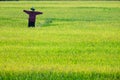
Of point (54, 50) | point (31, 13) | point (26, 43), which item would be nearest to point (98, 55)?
point (54, 50)

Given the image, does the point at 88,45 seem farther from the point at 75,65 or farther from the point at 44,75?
the point at 44,75

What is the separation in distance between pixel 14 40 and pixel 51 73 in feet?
23.8

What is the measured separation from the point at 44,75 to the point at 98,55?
351 centimetres

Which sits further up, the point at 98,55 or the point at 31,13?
the point at 98,55

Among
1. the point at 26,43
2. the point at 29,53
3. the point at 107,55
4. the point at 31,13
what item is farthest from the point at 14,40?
the point at 31,13

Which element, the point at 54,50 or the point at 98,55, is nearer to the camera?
the point at 98,55

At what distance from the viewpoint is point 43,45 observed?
16578 mm

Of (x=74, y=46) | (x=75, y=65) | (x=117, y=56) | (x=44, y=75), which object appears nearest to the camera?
(x=44, y=75)

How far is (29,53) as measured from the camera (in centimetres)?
1416

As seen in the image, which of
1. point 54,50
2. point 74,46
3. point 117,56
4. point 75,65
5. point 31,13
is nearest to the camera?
point 75,65

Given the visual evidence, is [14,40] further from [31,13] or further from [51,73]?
[31,13]

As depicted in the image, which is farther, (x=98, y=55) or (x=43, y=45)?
(x=43, y=45)

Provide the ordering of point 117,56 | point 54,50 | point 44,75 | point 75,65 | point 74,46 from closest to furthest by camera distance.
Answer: point 44,75, point 75,65, point 117,56, point 54,50, point 74,46

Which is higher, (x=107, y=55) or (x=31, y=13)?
(x=107, y=55)
